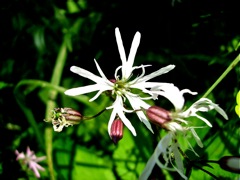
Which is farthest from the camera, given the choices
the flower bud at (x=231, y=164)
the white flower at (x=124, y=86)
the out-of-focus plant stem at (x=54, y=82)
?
the out-of-focus plant stem at (x=54, y=82)

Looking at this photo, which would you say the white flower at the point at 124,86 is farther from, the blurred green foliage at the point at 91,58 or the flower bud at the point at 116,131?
the blurred green foliage at the point at 91,58

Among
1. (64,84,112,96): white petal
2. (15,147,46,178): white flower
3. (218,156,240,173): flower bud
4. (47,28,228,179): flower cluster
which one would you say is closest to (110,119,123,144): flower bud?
(47,28,228,179): flower cluster

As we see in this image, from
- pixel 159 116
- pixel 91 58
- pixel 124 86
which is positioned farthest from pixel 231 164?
pixel 91 58

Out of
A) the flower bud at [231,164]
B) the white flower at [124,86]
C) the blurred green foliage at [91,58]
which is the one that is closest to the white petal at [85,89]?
the white flower at [124,86]

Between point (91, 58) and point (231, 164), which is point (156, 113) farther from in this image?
point (91, 58)

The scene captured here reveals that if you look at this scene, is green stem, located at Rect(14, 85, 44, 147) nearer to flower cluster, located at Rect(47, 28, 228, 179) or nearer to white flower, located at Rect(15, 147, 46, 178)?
white flower, located at Rect(15, 147, 46, 178)

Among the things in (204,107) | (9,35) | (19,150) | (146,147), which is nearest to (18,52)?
(9,35)

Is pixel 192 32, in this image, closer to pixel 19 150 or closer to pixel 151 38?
pixel 151 38
